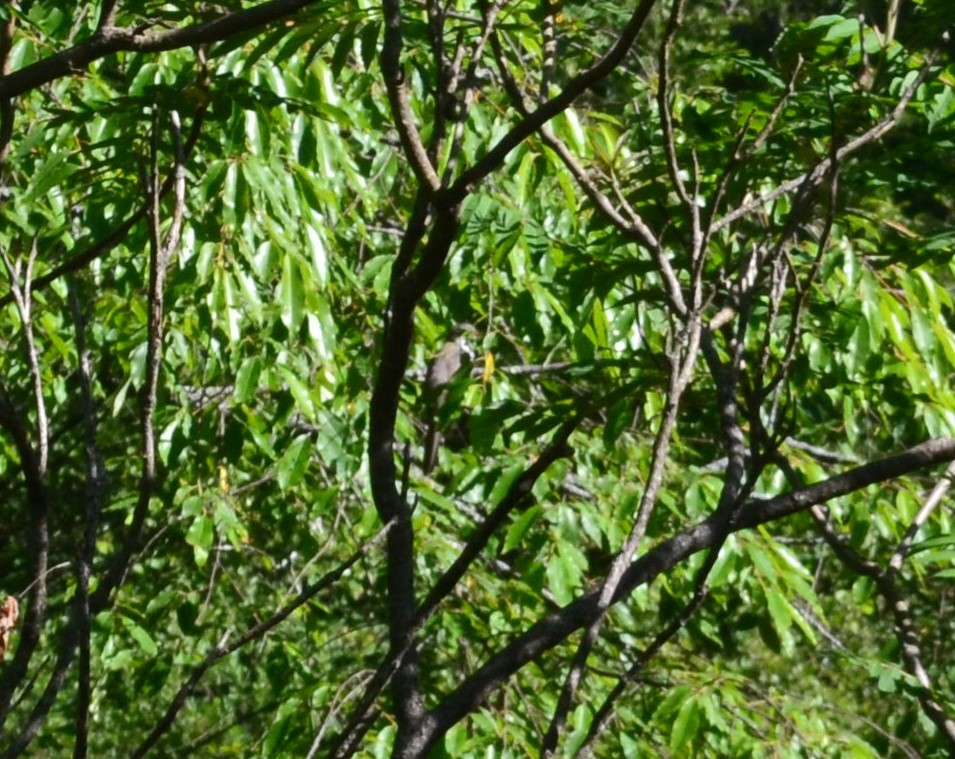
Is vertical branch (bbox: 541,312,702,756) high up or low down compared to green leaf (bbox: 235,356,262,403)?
down

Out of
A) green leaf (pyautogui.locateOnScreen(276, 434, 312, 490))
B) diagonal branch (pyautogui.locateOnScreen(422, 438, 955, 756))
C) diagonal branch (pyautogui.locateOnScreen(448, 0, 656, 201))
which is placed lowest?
diagonal branch (pyautogui.locateOnScreen(422, 438, 955, 756))

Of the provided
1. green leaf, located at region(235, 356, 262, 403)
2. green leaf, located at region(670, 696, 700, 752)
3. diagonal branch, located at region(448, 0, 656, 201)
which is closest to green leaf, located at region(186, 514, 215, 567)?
green leaf, located at region(235, 356, 262, 403)

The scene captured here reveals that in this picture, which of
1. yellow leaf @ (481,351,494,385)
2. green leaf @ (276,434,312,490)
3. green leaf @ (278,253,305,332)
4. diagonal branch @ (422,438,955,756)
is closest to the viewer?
diagonal branch @ (422,438,955,756)

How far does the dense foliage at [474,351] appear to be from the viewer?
136 centimetres

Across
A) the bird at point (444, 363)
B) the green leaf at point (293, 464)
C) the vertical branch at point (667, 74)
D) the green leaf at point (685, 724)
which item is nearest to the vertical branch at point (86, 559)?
the vertical branch at point (667, 74)

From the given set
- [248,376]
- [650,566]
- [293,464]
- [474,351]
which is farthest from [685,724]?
[474,351]

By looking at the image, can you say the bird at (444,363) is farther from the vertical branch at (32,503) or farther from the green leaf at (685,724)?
the vertical branch at (32,503)

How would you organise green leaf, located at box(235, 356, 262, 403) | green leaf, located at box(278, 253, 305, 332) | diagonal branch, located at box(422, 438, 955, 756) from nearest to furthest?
diagonal branch, located at box(422, 438, 955, 756) → green leaf, located at box(278, 253, 305, 332) → green leaf, located at box(235, 356, 262, 403)

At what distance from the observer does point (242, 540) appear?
5.18 meters

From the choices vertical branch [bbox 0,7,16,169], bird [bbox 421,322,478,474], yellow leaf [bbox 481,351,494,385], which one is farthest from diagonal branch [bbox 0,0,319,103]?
bird [bbox 421,322,478,474]

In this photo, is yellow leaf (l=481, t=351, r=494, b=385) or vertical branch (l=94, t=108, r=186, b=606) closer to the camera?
vertical branch (l=94, t=108, r=186, b=606)

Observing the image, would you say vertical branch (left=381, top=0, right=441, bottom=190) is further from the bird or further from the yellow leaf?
the bird

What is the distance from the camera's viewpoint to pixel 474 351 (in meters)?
5.64

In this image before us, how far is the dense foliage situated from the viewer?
1362 millimetres
